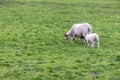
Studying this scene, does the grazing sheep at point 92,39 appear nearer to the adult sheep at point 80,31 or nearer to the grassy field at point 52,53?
the grassy field at point 52,53

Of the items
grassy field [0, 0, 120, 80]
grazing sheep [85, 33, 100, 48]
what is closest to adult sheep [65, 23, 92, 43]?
grassy field [0, 0, 120, 80]

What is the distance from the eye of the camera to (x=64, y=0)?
5978 cm

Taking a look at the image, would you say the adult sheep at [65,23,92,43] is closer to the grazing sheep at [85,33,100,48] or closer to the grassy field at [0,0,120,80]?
the grassy field at [0,0,120,80]

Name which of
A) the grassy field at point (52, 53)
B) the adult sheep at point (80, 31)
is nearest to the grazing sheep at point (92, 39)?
the grassy field at point (52, 53)

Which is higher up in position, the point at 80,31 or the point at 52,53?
the point at 80,31

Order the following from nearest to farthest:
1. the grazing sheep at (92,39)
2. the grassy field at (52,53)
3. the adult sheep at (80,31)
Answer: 1. the grassy field at (52,53)
2. the grazing sheep at (92,39)
3. the adult sheep at (80,31)

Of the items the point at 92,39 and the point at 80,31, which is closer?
the point at 92,39

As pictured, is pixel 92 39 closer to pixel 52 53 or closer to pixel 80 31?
pixel 80 31

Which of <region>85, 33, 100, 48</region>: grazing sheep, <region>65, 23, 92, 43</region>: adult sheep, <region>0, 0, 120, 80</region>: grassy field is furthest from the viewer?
<region>65, 23, 92, 43</region>: adult sheep

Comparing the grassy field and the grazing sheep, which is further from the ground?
the grazing sheep

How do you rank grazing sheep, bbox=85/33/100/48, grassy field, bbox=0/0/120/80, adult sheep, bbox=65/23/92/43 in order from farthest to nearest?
1. adult sheep, bbox=65/23/92/43
2. grazing sheep, bbox=85/33/100/48
3. grassy field, bbox=0/0/120/80

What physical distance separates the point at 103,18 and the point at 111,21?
8.96ft

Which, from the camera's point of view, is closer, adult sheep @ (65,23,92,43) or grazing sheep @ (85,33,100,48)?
grazing sheep @ (85,33,100,48)

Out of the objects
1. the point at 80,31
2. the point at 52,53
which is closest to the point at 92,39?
the point at 80,31
